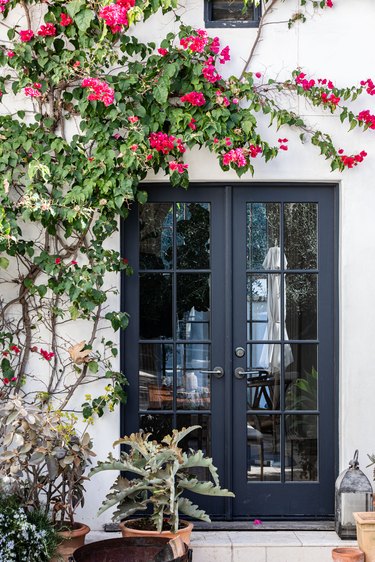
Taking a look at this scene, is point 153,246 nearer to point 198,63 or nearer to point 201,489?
point 198,63

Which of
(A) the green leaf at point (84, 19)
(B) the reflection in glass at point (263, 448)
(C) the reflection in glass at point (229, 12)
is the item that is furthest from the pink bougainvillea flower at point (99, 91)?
(B) the reflection in glass at point (263, 448)

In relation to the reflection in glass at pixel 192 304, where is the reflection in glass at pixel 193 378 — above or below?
below

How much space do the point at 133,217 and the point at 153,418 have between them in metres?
1.26

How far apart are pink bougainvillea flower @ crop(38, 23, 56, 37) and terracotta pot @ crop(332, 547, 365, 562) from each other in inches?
133

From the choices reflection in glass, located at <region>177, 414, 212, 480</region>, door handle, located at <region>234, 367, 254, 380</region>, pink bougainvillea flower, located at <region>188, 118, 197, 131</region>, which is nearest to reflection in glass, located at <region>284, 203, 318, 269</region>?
door handle, located at <region>234, 367, 254, 380</region>

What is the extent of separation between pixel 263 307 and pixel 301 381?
1.70ft

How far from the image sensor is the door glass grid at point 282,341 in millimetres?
6375

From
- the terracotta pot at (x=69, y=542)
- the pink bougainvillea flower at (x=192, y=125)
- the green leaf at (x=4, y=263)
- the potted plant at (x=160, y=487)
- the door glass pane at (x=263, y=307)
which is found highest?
the pink bougainvillea flower at (x=192, y=125)

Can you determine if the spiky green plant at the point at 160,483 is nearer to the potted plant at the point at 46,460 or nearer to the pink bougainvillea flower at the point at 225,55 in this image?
the potted plant at the point at 46,460

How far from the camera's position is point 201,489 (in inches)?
→ 212

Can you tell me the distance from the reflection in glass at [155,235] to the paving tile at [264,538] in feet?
5.54

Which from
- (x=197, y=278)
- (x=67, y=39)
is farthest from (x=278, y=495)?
(x=67, y=39)

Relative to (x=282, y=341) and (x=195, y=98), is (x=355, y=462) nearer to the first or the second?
(x=282, y=341)

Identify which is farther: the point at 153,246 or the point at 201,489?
the point at 153,246
